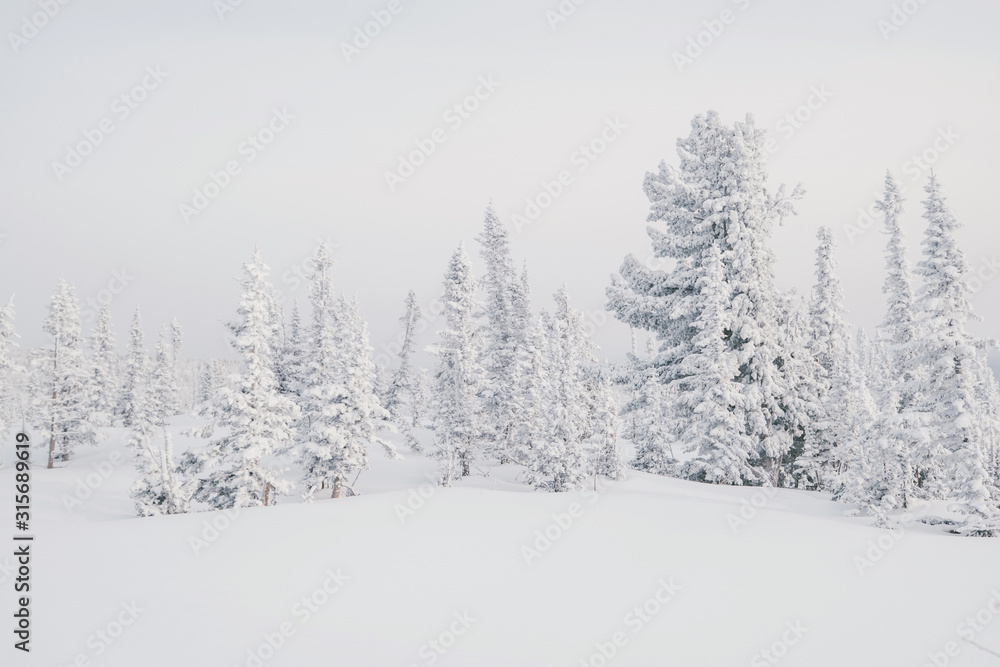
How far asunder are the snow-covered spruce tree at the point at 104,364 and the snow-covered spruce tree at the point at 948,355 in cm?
5619

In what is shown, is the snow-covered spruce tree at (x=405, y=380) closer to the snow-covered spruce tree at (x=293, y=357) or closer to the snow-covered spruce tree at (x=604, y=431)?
the snow-covered spruce tree at (x=293, y=357)

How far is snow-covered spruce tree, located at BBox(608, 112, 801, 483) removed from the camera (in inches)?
731

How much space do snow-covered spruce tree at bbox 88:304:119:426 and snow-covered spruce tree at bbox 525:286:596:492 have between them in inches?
1708

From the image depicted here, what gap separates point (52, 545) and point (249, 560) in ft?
11.5

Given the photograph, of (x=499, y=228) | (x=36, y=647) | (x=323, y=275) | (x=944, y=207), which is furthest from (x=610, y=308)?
(x=323, y=275)

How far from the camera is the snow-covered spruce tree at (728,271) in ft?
61.0

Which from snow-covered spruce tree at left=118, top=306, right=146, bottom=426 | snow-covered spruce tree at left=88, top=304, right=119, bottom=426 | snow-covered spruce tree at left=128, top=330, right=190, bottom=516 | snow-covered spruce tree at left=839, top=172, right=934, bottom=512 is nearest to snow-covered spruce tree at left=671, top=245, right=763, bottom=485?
snow-covered spruce tree at left=839, top=172, right=934, bottom=512

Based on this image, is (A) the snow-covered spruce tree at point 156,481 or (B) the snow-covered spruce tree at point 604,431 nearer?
(A) the snow-covered spruce tree at point 156,481

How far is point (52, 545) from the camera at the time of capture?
7.66 meters

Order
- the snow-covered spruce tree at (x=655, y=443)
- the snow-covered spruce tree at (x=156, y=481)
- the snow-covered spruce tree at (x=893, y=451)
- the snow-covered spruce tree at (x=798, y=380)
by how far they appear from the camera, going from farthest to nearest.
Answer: the snow-covered spruce tree at (x=655, y=443)
the snow-covered spruce tree at (x=798, y=380)
the snow-covered spruce tree at (x=156, y=481)
the snow-covered spruce tree at (x=893, y=451)

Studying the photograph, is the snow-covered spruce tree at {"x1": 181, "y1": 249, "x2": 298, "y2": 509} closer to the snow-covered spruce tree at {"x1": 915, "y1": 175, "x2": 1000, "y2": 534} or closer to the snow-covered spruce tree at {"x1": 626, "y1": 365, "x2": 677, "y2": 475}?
the snow-covered spruce tree at {"x1": 626, "y1": 365, "x2": 677, "y2": 475}

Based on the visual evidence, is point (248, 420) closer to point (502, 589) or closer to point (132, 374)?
point (502, 589)

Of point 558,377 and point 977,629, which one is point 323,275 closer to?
point 558,377

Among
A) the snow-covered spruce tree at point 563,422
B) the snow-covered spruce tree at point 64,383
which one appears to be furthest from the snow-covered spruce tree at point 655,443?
the snow-covered spruce tree at point 64,383
